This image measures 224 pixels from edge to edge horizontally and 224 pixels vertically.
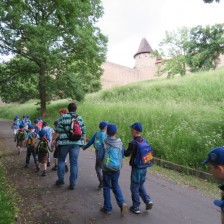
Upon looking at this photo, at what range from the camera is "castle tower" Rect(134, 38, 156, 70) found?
74.6 m

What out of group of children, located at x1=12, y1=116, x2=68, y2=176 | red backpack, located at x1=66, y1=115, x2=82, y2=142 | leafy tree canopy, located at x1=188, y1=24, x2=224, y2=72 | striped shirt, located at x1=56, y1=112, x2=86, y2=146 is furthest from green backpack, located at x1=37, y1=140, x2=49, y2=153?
leafy tree canopy, located at x1=188, y1=24, x2=224, y2=72

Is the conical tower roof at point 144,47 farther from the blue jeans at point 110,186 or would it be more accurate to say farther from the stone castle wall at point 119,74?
the blue jeans at point 110,186

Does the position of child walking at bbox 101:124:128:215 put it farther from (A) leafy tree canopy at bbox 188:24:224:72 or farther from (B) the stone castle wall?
(B) the stone castle wall

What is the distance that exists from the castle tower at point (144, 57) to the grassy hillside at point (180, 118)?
5263 cm

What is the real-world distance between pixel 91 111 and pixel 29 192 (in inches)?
526

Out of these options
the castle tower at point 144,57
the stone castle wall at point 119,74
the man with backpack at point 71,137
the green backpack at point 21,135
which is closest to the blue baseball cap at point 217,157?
the man with backpack at point 71,137

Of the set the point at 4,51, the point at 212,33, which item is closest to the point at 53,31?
the point at 4,51

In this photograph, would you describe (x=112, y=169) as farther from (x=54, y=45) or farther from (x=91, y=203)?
(x=54, y=45)

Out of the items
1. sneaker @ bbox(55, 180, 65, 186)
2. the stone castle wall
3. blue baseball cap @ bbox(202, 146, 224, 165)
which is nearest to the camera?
blue baseball cap @ bbox(202, 146, 224, 165)

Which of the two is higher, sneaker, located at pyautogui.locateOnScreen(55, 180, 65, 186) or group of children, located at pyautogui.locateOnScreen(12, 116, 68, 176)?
group of children, located at pyautogui.locateOnScreen(12, 116, 68, 176)

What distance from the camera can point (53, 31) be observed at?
70.5 ft

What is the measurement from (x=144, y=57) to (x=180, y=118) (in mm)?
66495

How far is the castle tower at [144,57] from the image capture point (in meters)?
74.6

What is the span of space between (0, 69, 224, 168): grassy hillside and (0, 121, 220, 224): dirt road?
2.04 m
